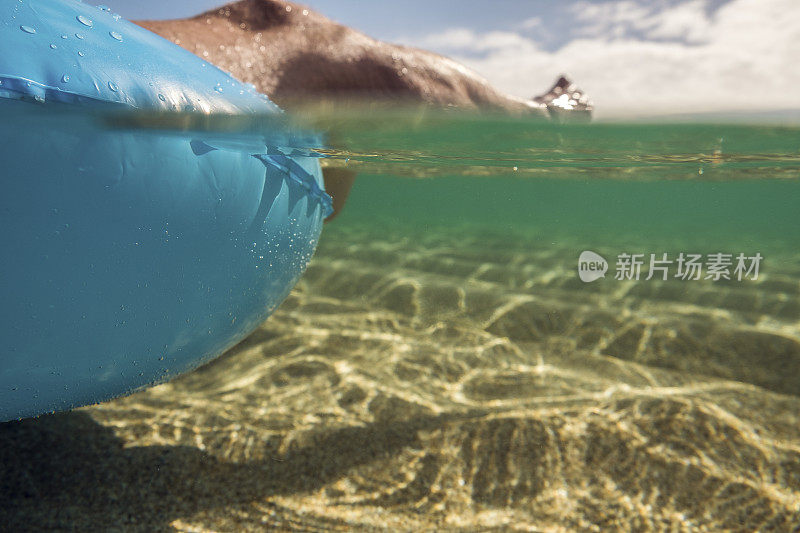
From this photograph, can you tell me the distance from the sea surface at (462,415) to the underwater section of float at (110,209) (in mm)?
606

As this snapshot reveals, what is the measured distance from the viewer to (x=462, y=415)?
3.16 m

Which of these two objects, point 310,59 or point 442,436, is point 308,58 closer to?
point 310,59

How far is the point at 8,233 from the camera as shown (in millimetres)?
1498

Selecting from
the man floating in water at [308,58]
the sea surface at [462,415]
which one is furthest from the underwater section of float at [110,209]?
the man floating in water at [308,58]

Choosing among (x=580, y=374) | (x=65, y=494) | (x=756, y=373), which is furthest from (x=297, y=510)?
(x=756, y=373)

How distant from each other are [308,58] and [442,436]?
258 centimetres

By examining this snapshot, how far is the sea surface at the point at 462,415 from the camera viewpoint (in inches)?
92.7

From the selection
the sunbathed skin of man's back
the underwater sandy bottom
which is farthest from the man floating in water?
the underwater sandy bottom

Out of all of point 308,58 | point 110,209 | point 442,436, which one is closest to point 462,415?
point 442,436

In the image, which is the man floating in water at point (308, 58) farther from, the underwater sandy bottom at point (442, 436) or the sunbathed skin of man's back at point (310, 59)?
the underwater sandy bottom at point (442, 436)

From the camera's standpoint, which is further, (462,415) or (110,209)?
(462,415)

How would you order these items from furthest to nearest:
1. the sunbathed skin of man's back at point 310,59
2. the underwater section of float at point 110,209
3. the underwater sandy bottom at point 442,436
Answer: the sunbathed skin of man's back at point 310,59, the underwater sandy bottom at point 442,436, the underwater section of float at point 110,209

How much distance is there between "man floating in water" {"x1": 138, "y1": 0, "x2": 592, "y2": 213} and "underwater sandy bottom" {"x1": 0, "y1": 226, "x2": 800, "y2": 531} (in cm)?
207

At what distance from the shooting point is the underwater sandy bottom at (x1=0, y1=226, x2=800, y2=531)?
2.33 m
